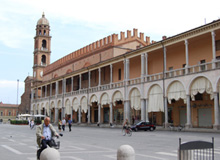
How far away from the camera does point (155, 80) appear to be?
3491cm

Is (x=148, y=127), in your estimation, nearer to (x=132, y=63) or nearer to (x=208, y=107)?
(x=208, y=107)

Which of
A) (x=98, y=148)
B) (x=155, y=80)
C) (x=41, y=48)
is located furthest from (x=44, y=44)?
(x=98, y=148)

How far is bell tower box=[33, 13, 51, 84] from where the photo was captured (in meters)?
85.2

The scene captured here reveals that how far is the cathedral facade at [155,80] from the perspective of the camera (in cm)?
2969

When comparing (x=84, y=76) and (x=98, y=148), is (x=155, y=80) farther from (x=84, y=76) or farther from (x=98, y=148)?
(x=84, y=76)

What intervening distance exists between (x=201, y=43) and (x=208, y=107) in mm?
7093

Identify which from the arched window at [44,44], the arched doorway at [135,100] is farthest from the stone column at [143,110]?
the arched window at [44,44]

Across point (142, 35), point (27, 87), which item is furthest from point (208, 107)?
point (27, 87)

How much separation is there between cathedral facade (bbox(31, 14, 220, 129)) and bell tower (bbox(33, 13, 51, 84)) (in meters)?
23.7

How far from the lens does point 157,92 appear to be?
114 feet

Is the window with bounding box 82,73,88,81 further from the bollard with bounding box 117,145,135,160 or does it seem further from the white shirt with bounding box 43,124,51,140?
the bollard with bounding box 117,145,135,160

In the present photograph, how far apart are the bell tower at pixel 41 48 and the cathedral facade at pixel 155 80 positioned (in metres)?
23.7

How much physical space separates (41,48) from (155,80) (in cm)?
5736

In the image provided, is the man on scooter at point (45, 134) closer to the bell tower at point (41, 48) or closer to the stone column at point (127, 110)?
the stone column at point (127, 110)
